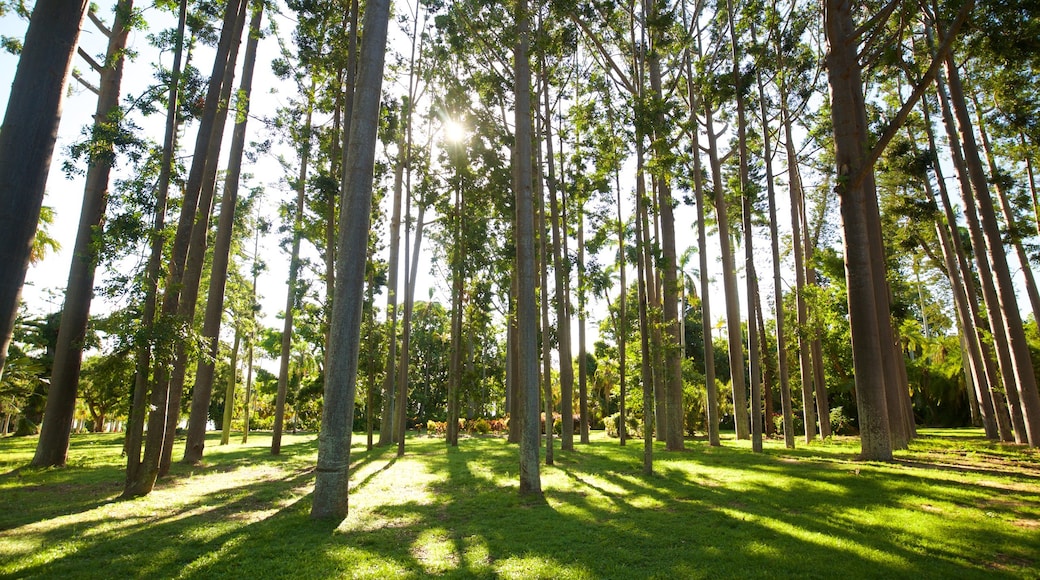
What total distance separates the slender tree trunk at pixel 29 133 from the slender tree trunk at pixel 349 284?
16.3 feet

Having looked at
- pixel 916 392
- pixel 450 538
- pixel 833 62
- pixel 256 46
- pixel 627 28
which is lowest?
pixel 450 538

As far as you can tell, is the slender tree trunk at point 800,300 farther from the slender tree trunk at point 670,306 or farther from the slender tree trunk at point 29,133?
the slender tree trunk at point 29,133

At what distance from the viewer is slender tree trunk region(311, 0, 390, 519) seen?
7.77 m

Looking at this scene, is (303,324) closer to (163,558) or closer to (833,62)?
(163,558)

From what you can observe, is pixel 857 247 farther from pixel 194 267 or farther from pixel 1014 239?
pixel 194 267

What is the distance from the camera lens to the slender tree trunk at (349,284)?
7770mm

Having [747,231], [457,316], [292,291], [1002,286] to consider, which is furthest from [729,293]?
[292,291]

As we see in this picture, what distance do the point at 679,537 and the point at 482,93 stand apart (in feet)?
43.1

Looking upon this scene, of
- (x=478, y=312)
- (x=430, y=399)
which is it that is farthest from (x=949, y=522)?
(x=430, y=399)

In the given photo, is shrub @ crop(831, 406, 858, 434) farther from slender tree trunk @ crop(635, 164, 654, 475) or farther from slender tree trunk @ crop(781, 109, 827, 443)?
slender tree trunk @ crop(635, 164, 654, 475)

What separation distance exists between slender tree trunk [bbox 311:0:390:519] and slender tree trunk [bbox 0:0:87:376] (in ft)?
16.3

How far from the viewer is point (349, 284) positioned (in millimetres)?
8062

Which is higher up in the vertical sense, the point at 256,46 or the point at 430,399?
the point at 256,46

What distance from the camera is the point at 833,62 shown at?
13.1m
